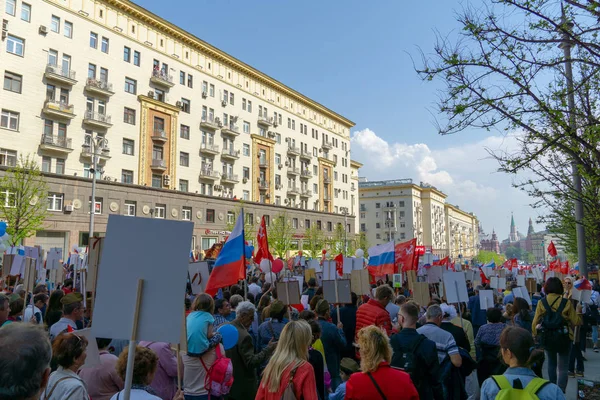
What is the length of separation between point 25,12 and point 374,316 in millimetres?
36637

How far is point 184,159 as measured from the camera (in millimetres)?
45062

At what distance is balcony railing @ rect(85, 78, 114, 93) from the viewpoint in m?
36.2

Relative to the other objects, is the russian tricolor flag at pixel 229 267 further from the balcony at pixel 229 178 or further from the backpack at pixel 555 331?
the balcony at pixel 229 178

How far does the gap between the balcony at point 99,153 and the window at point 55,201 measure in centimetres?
394

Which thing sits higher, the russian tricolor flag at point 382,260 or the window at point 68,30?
the window at point 68,30

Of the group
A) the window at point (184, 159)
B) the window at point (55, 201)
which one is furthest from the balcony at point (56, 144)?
the window at point (184, 159)

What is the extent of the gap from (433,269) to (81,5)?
1400 inches

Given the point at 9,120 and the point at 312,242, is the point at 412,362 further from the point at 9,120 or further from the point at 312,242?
the point at 312,242

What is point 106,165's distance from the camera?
123ft

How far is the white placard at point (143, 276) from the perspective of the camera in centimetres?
321

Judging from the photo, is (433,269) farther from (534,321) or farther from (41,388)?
(41,388)

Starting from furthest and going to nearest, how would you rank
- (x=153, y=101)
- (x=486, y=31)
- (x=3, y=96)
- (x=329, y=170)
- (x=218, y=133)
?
(x=329, y=170)
(x=218, y=133)
(x=153, y=101)
(x=3, y=96)
(x=486, y=31)

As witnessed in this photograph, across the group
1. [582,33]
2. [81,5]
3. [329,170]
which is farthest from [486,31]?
[329,170]

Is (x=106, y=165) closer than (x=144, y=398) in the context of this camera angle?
No
